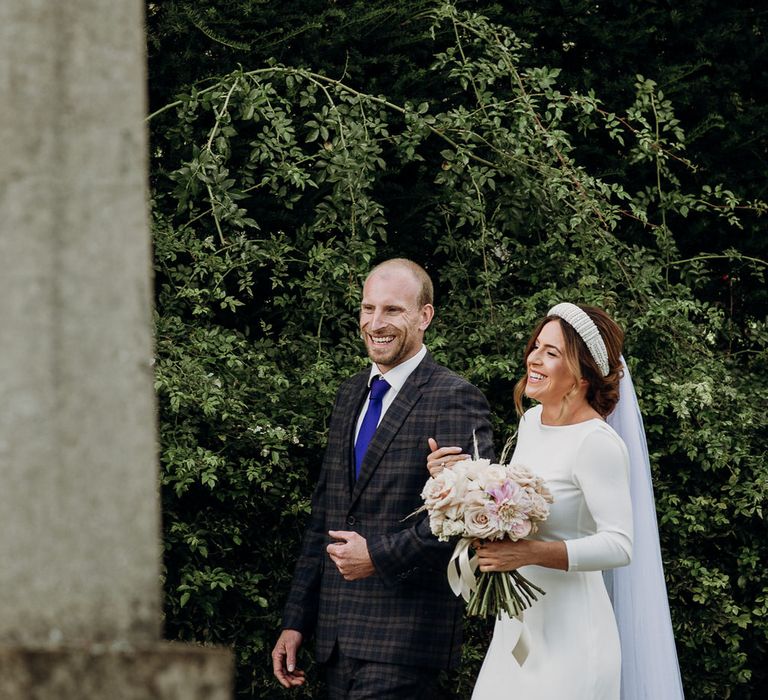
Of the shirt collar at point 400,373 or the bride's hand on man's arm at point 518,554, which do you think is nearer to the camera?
the bride's hand on man's arm at point 518,554

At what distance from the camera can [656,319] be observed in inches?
228

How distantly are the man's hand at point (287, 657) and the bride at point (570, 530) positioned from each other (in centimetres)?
73

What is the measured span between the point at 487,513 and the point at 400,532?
1.72 ft

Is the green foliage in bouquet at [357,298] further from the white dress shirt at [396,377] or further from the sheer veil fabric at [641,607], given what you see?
the sheer veil fabric at [641,607]

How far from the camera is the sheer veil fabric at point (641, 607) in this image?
427cm

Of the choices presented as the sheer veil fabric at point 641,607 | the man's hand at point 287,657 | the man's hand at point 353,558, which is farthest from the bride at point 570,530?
the man's hand at point 287,657

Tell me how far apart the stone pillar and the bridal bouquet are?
7.34 feet

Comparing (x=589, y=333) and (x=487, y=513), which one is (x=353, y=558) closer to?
(x=487, y=513)

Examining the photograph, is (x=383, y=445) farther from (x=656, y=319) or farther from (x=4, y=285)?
(x=4, y=285)

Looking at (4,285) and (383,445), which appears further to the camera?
(383,445)

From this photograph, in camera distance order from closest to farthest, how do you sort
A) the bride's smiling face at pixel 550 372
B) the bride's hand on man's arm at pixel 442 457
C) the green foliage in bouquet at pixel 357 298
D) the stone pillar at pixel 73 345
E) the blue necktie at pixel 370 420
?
the stone pillar at pixel 73 345, the bride's hand on man's arm at pixel 442 457, the bride's smiling face at pixel 550 372, the blue necktie at pixel 370 420, the green foliage in bouquet at pixel 357 298

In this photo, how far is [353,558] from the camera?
13.4 ft

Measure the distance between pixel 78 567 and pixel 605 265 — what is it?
15.6 feet

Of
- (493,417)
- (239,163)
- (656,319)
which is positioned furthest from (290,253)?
(656,319)
